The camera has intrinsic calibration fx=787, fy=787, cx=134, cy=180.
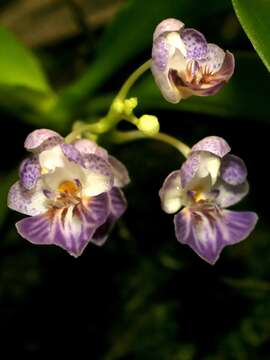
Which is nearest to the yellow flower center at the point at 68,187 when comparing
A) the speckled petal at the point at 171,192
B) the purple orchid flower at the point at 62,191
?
the purple orchid flower at the point at 62,191

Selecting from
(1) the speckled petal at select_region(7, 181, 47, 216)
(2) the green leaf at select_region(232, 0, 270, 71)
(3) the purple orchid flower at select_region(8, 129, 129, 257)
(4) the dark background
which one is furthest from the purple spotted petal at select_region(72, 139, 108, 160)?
(4) the dark background

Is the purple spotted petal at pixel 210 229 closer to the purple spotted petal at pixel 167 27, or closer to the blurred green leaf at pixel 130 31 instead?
the purple spotted petal at pixel 167 27

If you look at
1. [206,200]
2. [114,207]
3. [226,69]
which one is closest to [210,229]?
[206,200]

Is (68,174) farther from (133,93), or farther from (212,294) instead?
(212,294)

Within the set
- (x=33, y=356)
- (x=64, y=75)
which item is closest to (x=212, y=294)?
(x=33, y=356)

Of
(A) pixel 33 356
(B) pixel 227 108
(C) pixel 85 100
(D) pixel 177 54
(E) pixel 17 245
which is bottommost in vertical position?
(A) pixel 33 356

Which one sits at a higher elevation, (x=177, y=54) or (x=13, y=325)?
(x=177, y=54)
